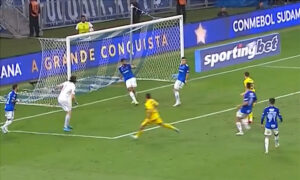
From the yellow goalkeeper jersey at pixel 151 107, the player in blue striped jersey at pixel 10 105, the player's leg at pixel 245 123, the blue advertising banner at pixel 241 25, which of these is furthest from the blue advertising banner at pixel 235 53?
the player in blue striped jersey at pixel 10 105

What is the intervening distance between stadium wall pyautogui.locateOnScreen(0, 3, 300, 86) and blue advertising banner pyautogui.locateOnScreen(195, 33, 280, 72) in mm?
3259

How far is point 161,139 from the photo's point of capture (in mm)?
29797

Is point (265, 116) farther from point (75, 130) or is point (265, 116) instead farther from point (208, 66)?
point (208, 66)

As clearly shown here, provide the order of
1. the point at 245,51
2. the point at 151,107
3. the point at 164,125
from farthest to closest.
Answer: the point at 245,51 → the point at 164,125 → the point at 151,107

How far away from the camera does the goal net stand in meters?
37.3

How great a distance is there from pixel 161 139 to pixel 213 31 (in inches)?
755

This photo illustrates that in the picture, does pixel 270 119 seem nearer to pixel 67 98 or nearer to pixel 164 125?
pixel 164 125

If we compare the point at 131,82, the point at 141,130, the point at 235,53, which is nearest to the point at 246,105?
the point at 141,130

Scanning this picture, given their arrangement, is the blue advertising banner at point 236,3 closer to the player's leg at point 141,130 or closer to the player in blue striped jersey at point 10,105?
the player's leg at point 141,130

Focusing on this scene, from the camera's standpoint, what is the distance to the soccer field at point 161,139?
1018 inches

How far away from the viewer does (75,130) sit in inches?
1236

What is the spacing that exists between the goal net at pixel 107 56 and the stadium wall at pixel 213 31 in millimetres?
171

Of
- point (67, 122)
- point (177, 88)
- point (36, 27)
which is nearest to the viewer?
point (67, 122)

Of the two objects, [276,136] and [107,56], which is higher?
[276,136]
